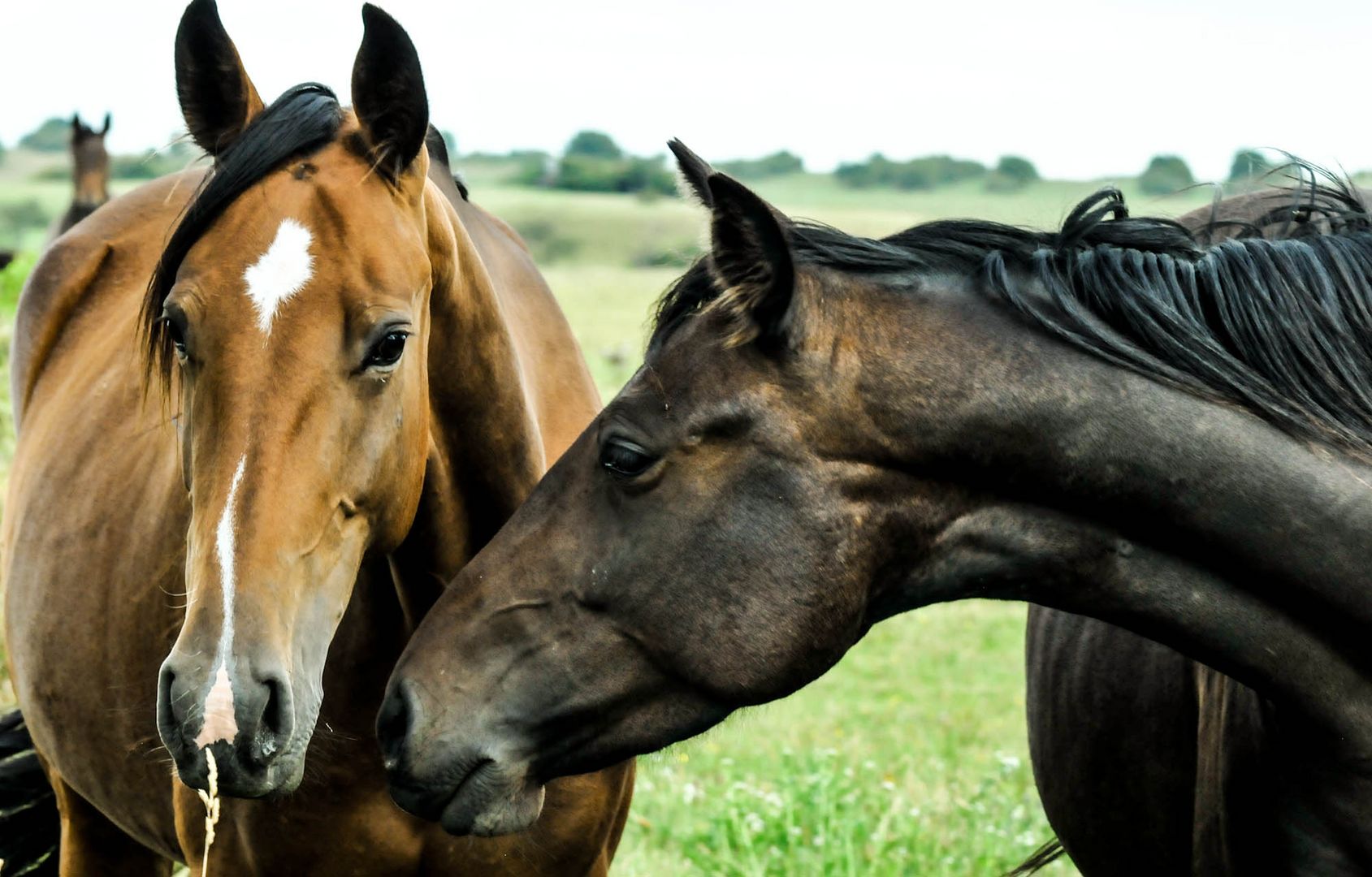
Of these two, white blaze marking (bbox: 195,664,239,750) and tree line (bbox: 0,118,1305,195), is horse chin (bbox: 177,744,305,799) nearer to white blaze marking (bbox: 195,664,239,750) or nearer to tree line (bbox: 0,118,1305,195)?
white blaze marking (bbox: 195,664,239,750)

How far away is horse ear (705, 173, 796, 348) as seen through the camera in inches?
96.2

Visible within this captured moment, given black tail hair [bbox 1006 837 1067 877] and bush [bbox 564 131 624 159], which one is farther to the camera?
bush [bbox 564 131 624 159]

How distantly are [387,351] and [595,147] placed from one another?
65731 millimetres

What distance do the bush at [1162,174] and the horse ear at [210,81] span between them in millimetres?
37235

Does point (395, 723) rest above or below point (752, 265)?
below

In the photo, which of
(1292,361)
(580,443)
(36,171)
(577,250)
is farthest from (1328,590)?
(36,171)

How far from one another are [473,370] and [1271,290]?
1625 millimetres

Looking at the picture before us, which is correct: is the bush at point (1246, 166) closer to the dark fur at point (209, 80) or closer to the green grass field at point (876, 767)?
the green grass field at point (876, 767)

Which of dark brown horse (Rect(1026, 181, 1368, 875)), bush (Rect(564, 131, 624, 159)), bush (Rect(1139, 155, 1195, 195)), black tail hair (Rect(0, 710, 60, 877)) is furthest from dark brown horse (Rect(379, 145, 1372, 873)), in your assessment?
bush (Rect(564, 131, 624, 159))

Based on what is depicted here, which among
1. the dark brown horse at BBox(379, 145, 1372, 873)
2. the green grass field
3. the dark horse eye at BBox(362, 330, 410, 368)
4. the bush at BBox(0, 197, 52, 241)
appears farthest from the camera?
the bush at BBox(0, 197, 52, 241)

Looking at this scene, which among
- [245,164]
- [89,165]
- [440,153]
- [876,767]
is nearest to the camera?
[245,164]

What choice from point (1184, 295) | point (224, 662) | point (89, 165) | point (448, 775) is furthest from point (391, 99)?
point (89, 165)

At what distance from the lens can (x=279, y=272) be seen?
8.36 feet

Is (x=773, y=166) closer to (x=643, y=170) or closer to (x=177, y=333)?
(x=643, y=170)
